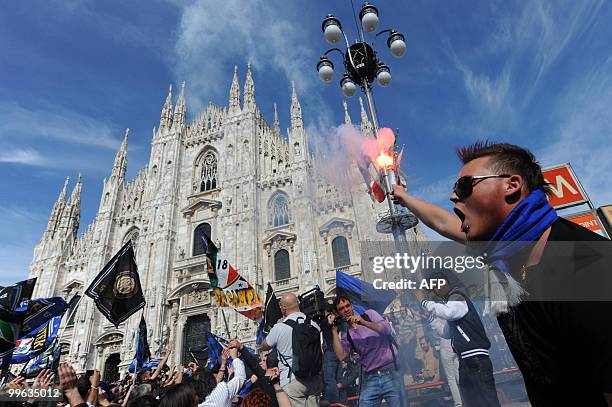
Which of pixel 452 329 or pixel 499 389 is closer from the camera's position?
pixel 452 329

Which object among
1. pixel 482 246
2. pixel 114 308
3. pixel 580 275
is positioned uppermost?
pixel 114 308

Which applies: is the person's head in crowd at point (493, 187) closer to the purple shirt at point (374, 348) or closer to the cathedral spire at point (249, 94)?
the purple shirt at point (374, 348)

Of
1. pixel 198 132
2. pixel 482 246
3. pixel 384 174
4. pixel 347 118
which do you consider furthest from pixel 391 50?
pixel 198 132

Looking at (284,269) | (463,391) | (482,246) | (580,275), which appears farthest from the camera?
(284,269)

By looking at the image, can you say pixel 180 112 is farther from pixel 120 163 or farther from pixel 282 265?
pixel 282 265

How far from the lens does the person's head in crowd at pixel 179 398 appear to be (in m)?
2.56

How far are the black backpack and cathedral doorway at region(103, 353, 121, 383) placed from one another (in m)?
20.2

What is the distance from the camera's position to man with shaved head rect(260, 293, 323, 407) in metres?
4.09

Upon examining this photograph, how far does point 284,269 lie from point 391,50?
47.8ft

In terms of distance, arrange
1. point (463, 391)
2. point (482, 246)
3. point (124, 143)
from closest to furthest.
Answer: point (482, 246), point (463, 391), point (124, 143)

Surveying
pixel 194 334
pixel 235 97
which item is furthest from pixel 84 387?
pixel 235 97

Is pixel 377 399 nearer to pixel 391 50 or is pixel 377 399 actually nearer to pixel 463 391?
pixel 463 391

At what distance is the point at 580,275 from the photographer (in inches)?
34.5

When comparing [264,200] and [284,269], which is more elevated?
[264,200]
